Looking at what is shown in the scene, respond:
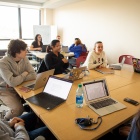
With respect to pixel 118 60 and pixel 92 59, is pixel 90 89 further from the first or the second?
pixel 118 60

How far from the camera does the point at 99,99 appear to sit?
1.52 m

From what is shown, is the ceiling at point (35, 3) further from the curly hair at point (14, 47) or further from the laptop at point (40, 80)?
the laptop at point (40, 80)

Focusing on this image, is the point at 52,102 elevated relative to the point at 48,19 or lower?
lower

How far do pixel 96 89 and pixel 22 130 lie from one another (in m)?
0.76

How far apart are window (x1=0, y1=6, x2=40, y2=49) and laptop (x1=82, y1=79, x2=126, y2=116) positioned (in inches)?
254

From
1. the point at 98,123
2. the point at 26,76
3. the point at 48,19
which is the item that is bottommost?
the point at 98,123

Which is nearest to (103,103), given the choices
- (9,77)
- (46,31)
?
(9,77)

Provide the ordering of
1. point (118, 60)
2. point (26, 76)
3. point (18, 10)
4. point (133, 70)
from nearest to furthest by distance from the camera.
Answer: point (26, 76) < point (133, 70) < point (118, 60) < point (18, 10)

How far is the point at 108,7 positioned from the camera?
4406 millimetres

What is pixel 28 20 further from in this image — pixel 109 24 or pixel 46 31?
pixel 109 24

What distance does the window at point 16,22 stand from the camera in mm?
6786

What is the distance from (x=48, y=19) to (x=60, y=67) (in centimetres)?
529

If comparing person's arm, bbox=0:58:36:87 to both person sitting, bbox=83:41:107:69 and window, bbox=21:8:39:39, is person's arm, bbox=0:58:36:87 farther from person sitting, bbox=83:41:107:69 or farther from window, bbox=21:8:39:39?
window, bbox=21:8:39:39

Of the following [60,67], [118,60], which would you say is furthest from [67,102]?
[118,60]
